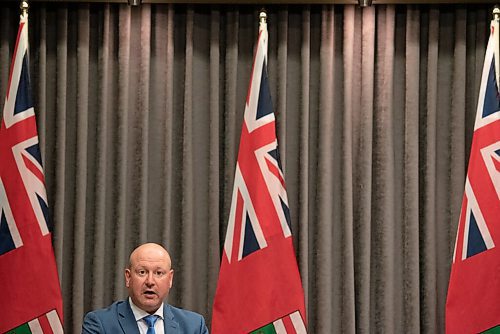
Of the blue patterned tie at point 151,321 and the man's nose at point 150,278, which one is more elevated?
the man's nose at point 150,278

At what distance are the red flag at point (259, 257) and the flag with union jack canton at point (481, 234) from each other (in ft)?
2.84

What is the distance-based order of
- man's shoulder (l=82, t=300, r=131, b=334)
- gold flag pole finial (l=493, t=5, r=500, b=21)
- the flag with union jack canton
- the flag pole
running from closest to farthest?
man's shoulder (l=82, t=300, r=131, b=334), the flag with union jack canton, the flag pole, gold flag pole finial (l=493, t=5, r=500, b=21)

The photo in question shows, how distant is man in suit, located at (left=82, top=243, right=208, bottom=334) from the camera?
4168 millimetres

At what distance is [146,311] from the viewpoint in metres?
4.26

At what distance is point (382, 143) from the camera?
576 cm

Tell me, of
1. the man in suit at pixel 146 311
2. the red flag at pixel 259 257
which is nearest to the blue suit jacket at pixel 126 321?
the man in suit at pixel 146 311

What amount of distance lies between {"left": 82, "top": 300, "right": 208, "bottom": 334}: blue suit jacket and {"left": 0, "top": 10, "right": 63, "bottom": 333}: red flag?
1.19 m

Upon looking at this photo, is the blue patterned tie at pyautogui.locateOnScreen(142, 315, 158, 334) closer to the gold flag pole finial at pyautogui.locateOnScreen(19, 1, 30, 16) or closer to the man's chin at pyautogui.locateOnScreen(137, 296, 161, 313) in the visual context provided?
the man's chin at pyautogui.locateOnScreen(137, 296, 161, 313)

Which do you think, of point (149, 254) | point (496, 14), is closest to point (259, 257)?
point (149, 254)

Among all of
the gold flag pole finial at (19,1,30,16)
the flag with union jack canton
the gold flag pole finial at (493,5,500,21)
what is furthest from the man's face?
the gold flag pole finial at (493,5,500,21)

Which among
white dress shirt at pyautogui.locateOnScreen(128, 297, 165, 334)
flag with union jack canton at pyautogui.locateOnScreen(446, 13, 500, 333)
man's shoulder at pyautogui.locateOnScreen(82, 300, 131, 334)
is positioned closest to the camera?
man's shoulder at pyautogui.locateOnScreen(82, 300, 131, 334)

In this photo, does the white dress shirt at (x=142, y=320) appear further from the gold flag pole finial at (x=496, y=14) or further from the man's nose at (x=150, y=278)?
the gold flag pole finial at (x=496, y=14)

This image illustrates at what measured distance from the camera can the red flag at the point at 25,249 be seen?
535 cm

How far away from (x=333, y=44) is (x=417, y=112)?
64 centimetres
